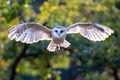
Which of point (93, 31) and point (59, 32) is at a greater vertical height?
point (59, 32)

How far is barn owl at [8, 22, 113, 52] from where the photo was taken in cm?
762

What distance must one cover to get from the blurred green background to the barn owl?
4.73ft

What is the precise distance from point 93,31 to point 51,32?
0.76 m

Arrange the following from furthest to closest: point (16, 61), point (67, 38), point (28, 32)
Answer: point (16, 61)
point (67, 38)
point (28, 32)

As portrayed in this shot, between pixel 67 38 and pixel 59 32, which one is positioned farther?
pixel 67 38

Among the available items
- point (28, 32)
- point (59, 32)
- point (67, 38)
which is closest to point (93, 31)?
point (59, 32)

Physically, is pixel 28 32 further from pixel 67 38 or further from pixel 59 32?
pixel 67 38

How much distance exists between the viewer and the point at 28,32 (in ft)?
25.7

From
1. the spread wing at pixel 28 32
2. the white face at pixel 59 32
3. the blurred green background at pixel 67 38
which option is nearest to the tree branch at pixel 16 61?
the blurred green background at pixel 67 38

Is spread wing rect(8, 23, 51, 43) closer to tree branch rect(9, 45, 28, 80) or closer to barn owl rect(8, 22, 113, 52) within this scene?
barn owl rect(8, 22, 113, 52)

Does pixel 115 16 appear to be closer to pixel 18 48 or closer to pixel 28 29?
pixel 18 48

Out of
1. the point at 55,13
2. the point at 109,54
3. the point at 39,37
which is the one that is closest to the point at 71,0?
the point at 55,13

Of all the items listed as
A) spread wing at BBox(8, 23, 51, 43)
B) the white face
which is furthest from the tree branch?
the white face

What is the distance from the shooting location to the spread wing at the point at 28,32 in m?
7.69
